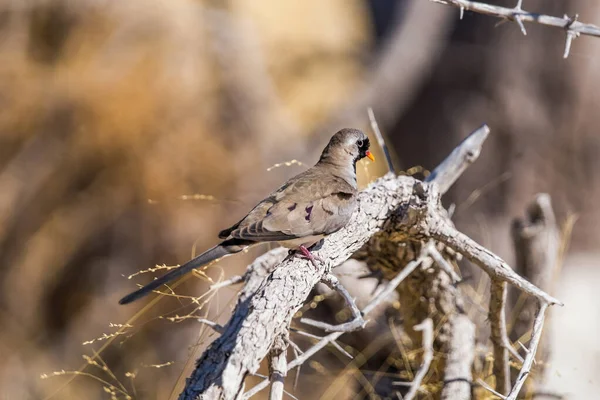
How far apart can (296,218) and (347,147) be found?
26.1 inches

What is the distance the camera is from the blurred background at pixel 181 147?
507 centimetres

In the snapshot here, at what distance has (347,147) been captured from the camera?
324cm

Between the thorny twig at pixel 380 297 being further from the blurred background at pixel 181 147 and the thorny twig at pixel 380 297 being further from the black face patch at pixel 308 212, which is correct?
the blurred background at pixel 181 147

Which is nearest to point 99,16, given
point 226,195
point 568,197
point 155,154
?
point 155,154

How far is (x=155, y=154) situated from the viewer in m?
5.86

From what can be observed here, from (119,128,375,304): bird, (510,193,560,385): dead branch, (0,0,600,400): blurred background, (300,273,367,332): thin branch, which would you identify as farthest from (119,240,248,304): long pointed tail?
(0,0,600,400): blurred background

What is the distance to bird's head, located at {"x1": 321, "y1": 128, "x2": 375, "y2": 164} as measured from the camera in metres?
3.22

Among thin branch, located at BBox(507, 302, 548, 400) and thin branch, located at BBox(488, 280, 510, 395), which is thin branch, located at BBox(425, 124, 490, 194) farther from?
thin branch, located at BBox(507, 302, 548, 400)

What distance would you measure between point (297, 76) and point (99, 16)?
7.78 ft

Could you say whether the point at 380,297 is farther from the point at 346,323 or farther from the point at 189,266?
the point at 189,266

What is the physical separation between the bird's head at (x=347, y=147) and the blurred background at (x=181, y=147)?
1.48 meters

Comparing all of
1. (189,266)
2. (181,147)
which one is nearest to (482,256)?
(189,266)

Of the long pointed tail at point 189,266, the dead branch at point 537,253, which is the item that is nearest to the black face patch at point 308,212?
the long pointed tail at point 189,266

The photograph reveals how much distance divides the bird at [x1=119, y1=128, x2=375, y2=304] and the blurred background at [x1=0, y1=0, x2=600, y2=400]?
1.71 m
